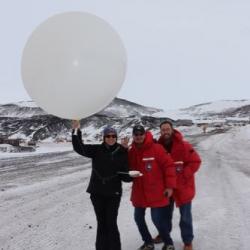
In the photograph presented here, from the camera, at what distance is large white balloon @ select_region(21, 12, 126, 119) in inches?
154

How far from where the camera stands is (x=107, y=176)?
4148 mm

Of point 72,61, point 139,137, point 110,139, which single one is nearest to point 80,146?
point 110,139

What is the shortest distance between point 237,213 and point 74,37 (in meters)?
4.06

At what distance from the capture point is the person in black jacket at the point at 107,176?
4.15 metres

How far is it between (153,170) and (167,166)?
0.15 m

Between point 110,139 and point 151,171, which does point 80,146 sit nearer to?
point 110,139

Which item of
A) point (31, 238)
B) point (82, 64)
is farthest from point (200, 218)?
point (82, 64)

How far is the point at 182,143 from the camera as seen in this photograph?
14.8ft

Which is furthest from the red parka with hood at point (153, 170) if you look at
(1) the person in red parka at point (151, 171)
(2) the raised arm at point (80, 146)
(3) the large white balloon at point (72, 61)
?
(3) the large white balloon at point (72, 61)

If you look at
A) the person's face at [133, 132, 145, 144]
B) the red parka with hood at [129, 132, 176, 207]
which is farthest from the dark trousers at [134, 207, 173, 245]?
the person's face at [133, 132, 145, 144]

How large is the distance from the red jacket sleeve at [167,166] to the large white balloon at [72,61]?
0.86m

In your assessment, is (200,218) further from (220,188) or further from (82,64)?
(82,64)

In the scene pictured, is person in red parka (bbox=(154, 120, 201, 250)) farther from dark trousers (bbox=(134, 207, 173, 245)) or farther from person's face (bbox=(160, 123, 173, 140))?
A: dark trousers (bbox=(134, 207, 173, 245))

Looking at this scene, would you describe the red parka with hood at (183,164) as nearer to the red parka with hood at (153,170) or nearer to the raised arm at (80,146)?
the red parka with hood at (153,170)
